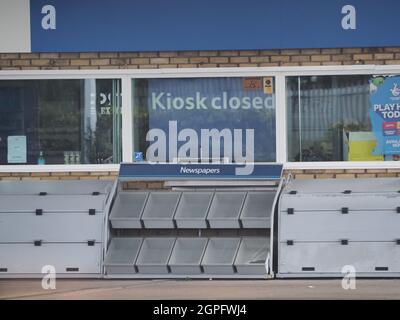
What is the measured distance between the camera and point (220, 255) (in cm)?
1142

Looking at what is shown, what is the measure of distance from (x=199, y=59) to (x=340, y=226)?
9.73 ft

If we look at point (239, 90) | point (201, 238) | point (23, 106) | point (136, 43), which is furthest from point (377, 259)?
point (23, 106)

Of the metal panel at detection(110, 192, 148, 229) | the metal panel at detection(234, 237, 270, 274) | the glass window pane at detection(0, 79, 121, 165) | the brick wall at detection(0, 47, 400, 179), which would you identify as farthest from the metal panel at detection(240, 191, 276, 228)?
the glass window pane at detection(0, 79, 121, 165)

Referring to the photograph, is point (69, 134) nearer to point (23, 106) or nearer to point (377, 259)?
point (23, 106)

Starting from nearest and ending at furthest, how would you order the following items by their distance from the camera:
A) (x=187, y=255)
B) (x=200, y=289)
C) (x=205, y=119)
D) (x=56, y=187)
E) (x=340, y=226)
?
(x=200, y=289) → (x=340, y=226) → (x=187, y=255) → (x=56, y=187) → (x=205, y=119)

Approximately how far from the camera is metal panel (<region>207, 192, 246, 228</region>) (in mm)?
11516

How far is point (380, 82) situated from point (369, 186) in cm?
152

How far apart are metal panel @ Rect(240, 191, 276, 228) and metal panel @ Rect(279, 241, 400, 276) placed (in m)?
0.41

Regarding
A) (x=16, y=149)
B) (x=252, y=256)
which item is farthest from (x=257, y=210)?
(x=16, y=149)

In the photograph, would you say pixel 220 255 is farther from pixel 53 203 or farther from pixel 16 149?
pixel 16 149

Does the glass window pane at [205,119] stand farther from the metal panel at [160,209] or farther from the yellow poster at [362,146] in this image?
the yellow poster at [362,146]

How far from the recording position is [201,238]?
11680mm

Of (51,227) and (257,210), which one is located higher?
(257,210)

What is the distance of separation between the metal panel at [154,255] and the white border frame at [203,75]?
1.32 m
